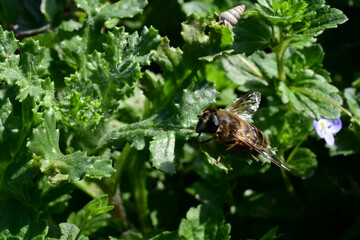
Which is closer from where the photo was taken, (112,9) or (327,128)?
(112,9)

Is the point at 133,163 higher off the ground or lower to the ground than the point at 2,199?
lower

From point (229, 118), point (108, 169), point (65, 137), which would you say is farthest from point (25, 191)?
point (229, 118)

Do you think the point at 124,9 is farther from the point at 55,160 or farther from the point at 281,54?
the point at 55,160

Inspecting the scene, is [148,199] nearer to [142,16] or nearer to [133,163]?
[133,163]

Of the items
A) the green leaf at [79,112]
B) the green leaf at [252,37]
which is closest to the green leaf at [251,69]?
the green leaf at [252,37]

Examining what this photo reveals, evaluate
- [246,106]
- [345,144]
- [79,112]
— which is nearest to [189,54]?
[246,106]
